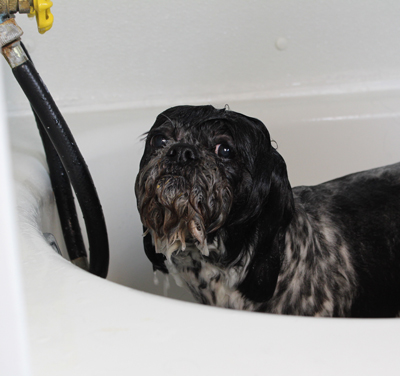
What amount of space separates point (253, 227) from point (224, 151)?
6.1 inches

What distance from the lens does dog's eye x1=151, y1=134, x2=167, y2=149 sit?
0.95m

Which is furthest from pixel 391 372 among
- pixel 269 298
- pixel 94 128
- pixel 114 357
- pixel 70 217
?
pixel 94 128

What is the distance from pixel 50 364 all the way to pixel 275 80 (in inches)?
52.1

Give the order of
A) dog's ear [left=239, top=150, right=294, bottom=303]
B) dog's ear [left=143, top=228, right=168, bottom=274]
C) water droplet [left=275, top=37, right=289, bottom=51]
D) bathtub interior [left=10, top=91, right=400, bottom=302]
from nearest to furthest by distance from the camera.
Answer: dog's ear [left=239, top=150, right=294, bottom=303] → dog's ear [left=143, top=228, right=168, bottom=274] → bathtub interior [left=10, top=91, right=400, bottom=302] → water droplet [left=275, top=37, right=289, bottom=51]

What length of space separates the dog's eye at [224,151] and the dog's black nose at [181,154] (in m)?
0.07

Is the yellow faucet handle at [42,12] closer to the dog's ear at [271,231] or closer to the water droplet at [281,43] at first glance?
the dog's ear at [271,231]

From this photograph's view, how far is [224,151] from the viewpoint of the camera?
92 cm

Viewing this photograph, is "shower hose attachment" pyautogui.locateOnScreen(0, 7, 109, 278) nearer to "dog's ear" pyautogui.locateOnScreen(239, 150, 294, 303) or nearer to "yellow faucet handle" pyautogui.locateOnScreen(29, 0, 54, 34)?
"yellow faucet handle" pyautogui.locateOnScreen(29, 0, 54, 34)

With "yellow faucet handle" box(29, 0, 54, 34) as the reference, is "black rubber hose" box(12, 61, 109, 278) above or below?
below

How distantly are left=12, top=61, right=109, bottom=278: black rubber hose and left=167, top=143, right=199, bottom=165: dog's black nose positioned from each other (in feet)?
0.90

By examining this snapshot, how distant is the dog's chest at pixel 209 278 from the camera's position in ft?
3.25

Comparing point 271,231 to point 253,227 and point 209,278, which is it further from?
point 209,278

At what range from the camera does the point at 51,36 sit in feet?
4.63

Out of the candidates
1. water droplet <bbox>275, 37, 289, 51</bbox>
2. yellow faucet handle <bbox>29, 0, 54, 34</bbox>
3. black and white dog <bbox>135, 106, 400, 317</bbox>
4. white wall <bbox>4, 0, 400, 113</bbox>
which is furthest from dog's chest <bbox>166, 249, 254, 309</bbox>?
water droplet <bbox>275, 37, 289, 51</bbox>
